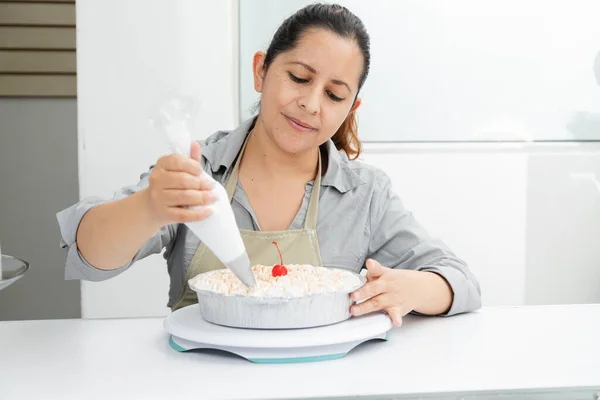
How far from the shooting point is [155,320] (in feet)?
3.86

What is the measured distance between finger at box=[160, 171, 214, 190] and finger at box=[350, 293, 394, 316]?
319 millimetres

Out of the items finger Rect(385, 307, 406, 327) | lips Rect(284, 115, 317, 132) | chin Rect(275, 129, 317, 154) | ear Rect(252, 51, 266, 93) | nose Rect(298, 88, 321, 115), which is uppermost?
ear Rect(252, 51, 266, 93)

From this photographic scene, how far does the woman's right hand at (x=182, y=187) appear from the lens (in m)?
0.87

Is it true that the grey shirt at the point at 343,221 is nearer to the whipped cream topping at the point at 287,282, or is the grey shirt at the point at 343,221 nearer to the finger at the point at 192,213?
the whipped cream topping at the point at 287,282

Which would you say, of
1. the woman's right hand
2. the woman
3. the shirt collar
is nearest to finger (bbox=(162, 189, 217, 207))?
the woman's right hand

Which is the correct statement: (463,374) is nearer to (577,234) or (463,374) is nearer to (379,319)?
(379,319)

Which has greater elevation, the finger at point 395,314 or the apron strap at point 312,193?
the apron strap at point 312,193

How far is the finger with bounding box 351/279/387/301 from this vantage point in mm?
1055

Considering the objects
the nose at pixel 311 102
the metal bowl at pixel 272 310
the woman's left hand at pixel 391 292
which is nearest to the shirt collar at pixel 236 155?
the nose at pixel 311 102

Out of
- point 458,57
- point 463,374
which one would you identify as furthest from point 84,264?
point 458,57

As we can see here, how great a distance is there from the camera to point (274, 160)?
5.08 feet

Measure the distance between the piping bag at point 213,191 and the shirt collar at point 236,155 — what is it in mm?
611

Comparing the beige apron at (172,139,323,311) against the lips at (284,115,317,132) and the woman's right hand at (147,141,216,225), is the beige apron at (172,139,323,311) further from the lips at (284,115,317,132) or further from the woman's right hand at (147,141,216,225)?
the woman's right hand at (147,141,216,225)

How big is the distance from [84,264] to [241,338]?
33cm
